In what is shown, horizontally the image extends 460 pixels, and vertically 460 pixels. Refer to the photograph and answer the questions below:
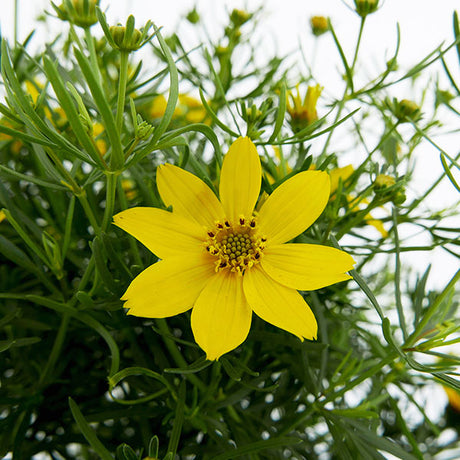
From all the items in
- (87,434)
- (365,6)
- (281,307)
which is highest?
(365,6)

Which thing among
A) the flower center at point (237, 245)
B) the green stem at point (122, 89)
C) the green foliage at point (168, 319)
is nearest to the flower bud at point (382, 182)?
the green foliage at point (168, 319)

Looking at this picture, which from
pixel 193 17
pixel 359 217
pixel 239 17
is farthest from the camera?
pixel 193 17

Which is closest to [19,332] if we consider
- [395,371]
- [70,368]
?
[70,368]

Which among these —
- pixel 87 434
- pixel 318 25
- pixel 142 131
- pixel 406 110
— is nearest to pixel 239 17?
pixel 318 25

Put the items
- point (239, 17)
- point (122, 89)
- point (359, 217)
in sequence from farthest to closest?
point (239, 17)
point (359, 217)
point (122, 89)

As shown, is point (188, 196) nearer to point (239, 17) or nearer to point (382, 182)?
point (382, 182)

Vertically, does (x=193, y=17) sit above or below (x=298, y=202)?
above

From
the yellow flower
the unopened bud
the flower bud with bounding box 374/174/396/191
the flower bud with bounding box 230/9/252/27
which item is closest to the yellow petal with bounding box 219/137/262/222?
the yellow flower
